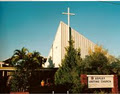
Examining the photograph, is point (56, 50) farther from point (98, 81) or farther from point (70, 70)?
point (98, 81)

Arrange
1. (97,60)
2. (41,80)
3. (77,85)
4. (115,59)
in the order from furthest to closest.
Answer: (41,80) → (115,59) → (97,60) → (77,85)

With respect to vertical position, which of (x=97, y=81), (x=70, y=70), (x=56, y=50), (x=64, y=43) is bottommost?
(x=97, y=81)

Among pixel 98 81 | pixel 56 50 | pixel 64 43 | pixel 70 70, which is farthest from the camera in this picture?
pixel 56 50

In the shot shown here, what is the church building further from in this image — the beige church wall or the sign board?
the sign board

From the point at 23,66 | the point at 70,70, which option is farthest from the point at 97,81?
the point at 23,66

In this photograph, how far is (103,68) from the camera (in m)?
12.4

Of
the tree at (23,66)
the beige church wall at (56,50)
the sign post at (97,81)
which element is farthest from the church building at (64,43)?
the sign post at (97,81)

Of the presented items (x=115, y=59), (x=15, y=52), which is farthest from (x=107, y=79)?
(x=15, y=52)

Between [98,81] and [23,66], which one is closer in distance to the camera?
[98,81]

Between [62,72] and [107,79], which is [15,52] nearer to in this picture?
[62,72]

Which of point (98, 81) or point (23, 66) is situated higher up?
point (23, 66)

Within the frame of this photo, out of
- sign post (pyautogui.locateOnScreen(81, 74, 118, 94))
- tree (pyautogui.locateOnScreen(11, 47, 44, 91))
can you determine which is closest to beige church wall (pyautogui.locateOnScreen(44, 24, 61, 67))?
tree (pyautogui.locateOnScreen(11, 47, 44, 91))

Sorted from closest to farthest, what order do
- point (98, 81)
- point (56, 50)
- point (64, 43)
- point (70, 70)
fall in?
1. point (98, 81)
2. point (70, 70)
3. point (64, 43)
4. point (56, 50)

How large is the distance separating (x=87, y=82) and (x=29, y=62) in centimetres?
475
